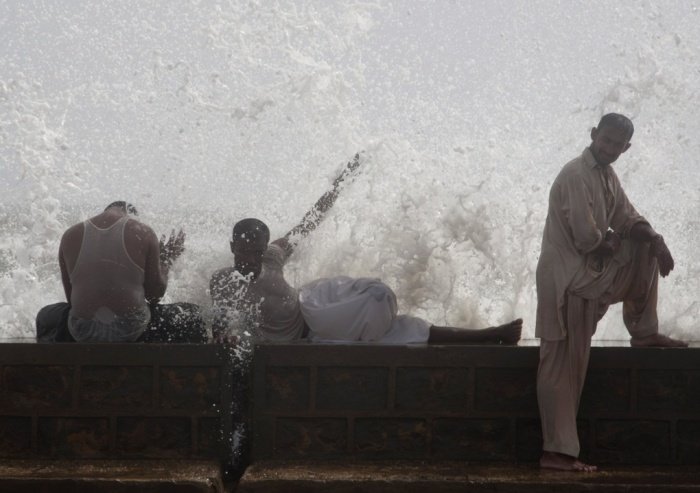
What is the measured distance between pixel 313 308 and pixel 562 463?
1701 millimetres

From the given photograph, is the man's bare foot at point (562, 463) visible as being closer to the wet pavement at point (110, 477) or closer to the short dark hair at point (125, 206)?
the wet pavement at point (110, 477)

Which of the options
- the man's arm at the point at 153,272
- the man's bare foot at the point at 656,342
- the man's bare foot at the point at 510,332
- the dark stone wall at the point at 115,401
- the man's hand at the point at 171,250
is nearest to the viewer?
the dark stone wall at the point at 115,401

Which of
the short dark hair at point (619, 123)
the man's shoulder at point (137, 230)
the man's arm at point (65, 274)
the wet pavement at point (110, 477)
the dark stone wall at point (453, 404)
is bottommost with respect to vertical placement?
the wet pavement at point (110, 477)

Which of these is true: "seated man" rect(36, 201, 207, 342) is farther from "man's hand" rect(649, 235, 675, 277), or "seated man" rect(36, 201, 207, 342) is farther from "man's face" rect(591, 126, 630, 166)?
"man's hand" rect(649, 235, 675, 277)

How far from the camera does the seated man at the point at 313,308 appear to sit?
583cm

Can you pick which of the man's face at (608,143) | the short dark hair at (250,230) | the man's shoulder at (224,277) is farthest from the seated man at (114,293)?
the man's face at (608,143)

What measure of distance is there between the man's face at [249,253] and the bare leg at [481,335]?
1.12 metres

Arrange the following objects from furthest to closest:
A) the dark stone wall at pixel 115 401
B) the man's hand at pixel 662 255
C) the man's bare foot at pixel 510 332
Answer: the man's bare foot at pixel 510 332 < the man's hand at pixel 662 255 < the dark stone wall at pixel 115 401

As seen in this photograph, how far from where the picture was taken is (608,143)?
17.8 feet

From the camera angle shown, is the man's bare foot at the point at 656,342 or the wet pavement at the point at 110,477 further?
the man's bare foot at the point at 656,342

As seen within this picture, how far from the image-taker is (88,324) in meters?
5.67

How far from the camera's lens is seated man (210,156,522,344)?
5.83m

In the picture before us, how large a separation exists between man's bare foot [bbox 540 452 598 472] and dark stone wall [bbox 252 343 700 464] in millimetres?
211

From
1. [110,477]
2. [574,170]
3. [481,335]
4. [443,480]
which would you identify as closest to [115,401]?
[110,477]
